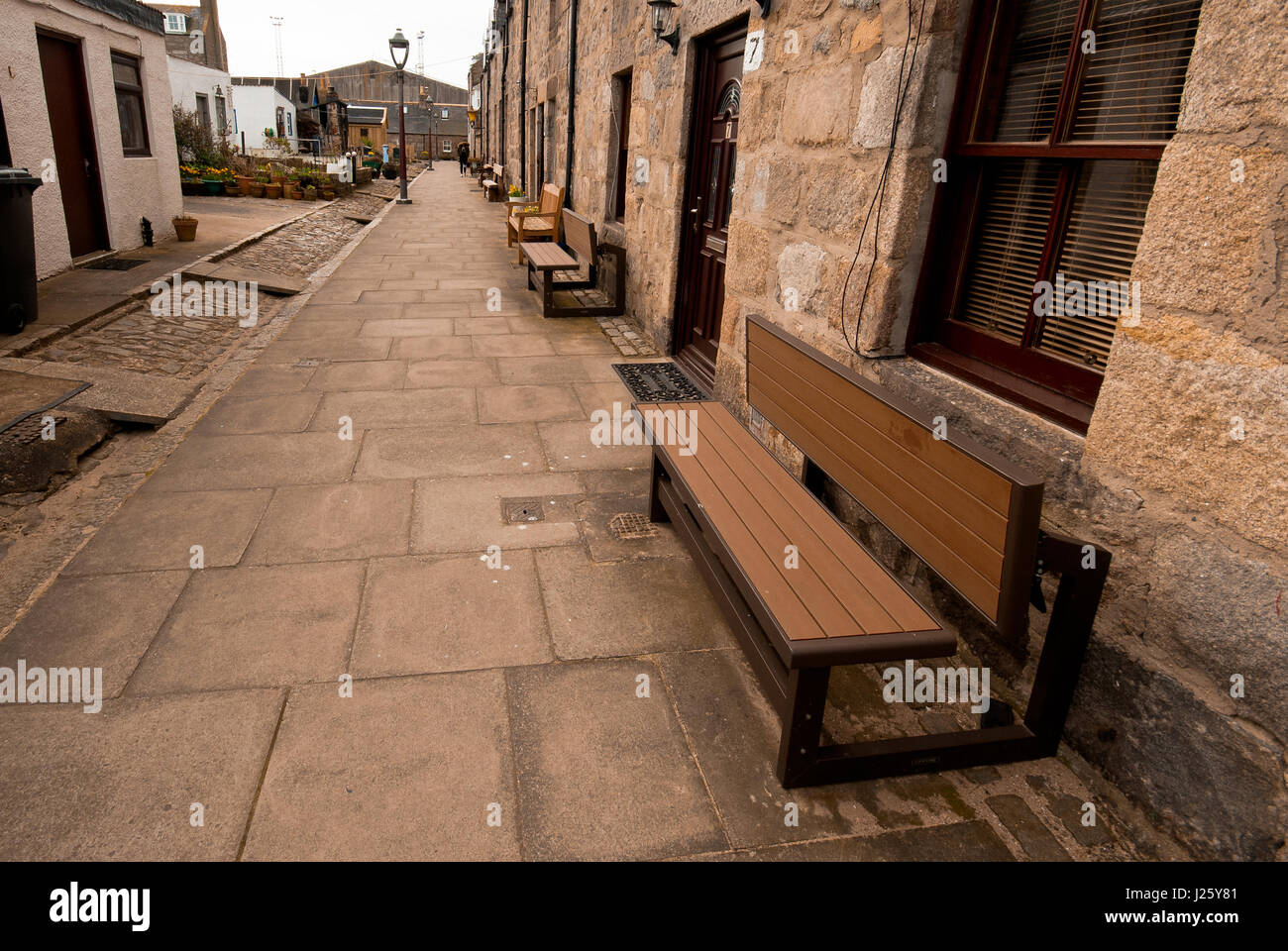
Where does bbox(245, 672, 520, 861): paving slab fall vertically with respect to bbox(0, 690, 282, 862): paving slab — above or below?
above

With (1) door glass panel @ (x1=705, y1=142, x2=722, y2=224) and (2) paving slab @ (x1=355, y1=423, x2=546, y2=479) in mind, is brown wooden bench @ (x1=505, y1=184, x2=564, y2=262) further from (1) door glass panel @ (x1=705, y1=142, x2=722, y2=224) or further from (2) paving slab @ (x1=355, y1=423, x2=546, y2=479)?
(2) paving slab @ (x1=355, y1=423, x2=546, y2=479)

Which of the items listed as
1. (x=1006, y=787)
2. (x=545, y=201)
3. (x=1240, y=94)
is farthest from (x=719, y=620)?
(x=545, y=201)

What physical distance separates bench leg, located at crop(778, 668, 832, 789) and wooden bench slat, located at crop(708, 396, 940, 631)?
23 centimetres

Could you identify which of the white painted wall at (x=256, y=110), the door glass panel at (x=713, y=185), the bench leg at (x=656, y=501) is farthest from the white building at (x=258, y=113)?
the bench leg at (x=656, y=501)

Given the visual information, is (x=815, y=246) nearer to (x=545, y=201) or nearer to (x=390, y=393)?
(x=390, y=393)

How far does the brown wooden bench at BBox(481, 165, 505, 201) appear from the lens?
67.7 ft

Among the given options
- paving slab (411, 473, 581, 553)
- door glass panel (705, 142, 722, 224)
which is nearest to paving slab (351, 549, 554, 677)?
paving slab (411, 473, 581, 553)

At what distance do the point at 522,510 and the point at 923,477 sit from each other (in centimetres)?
222

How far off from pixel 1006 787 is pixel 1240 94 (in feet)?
6.49

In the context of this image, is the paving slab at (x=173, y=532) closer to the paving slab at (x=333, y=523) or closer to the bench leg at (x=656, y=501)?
the paving slab at (x=333, y=523)

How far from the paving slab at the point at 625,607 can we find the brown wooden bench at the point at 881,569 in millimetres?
288

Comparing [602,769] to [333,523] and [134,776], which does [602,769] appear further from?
[333,523]
